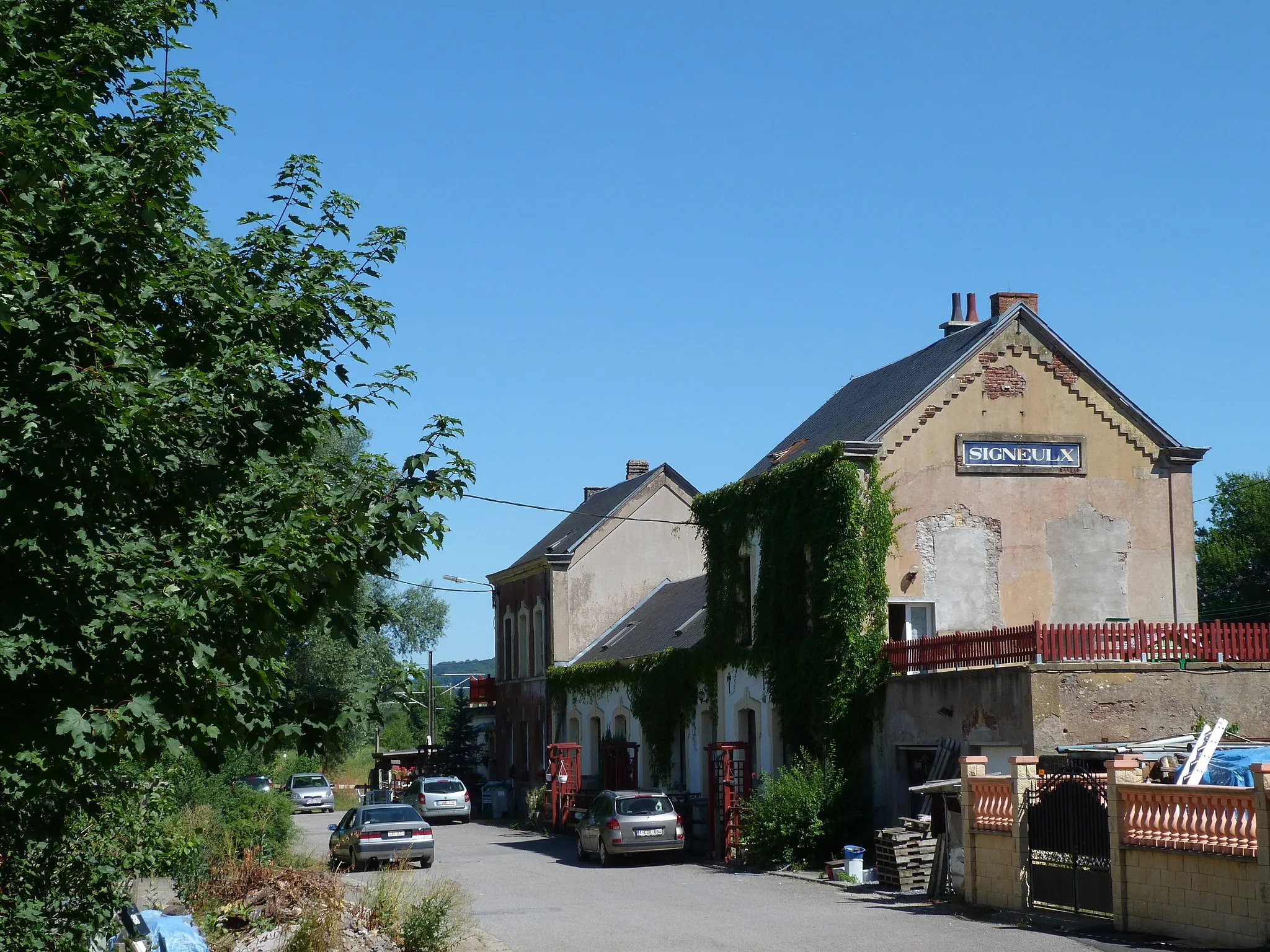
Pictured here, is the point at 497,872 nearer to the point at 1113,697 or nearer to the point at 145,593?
the point at 1113,697

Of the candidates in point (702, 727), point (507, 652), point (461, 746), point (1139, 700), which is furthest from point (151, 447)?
point (461, 746)

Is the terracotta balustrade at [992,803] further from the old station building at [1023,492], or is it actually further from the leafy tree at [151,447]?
the leafy tree at [151,447]

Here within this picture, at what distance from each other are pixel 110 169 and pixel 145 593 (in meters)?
2.51

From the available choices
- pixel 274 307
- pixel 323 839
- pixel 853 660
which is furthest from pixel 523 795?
pixel 274 307

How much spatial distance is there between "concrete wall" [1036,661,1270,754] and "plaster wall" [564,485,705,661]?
25258 mm

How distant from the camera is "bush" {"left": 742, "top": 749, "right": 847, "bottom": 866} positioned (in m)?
25.0

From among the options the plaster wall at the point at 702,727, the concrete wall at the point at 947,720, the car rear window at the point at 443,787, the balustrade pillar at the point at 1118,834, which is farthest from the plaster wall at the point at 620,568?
the balustrade pillar at the point at 1118,834

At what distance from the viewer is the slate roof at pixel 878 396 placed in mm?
27328

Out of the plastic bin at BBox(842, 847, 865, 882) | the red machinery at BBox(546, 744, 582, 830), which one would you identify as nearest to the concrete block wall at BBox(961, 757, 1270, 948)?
the plastic bin at BBox(842, 847, 865, 882)

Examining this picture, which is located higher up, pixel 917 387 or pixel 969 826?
pixel 917 387

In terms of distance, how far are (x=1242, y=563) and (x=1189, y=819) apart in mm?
50014

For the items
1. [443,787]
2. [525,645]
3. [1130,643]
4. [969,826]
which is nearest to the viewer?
[969,826]

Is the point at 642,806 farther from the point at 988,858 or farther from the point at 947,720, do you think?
the point at 988,858

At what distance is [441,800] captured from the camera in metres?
42.9
